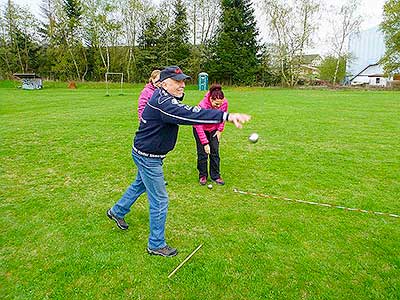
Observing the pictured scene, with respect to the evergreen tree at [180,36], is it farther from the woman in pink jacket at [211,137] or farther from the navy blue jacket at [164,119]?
the navy blue jacket at [164,119]

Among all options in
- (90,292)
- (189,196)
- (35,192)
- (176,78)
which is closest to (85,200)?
(35,192)

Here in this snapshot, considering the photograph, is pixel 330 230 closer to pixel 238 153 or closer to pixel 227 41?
pixel 238 153

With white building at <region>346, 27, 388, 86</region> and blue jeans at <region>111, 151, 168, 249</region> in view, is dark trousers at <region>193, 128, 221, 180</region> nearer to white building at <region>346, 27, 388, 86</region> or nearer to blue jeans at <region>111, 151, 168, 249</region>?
blue jeans at <region>111, 151, 168, 249</region>

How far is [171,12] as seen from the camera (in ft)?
132

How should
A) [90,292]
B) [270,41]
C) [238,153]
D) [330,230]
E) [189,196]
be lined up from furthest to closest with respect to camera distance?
[270,41] → [238,153] → [189,196] → [330,230] → [90,292]

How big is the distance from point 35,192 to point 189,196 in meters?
2.46

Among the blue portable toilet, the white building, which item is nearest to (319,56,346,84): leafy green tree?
the white building

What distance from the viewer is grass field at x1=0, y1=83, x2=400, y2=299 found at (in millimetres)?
2951

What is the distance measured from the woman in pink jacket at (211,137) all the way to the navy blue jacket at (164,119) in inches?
72.8

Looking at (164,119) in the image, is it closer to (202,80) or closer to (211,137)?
(211,137)

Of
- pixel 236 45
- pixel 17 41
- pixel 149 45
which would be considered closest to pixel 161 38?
pixel 149 45

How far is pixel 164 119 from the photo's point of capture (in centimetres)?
292

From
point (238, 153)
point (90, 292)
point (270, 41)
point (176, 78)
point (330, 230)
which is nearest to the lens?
point (90, 292)

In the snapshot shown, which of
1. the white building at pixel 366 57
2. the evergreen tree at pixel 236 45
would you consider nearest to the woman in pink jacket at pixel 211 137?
the evergreen tree at pixel 236 45
